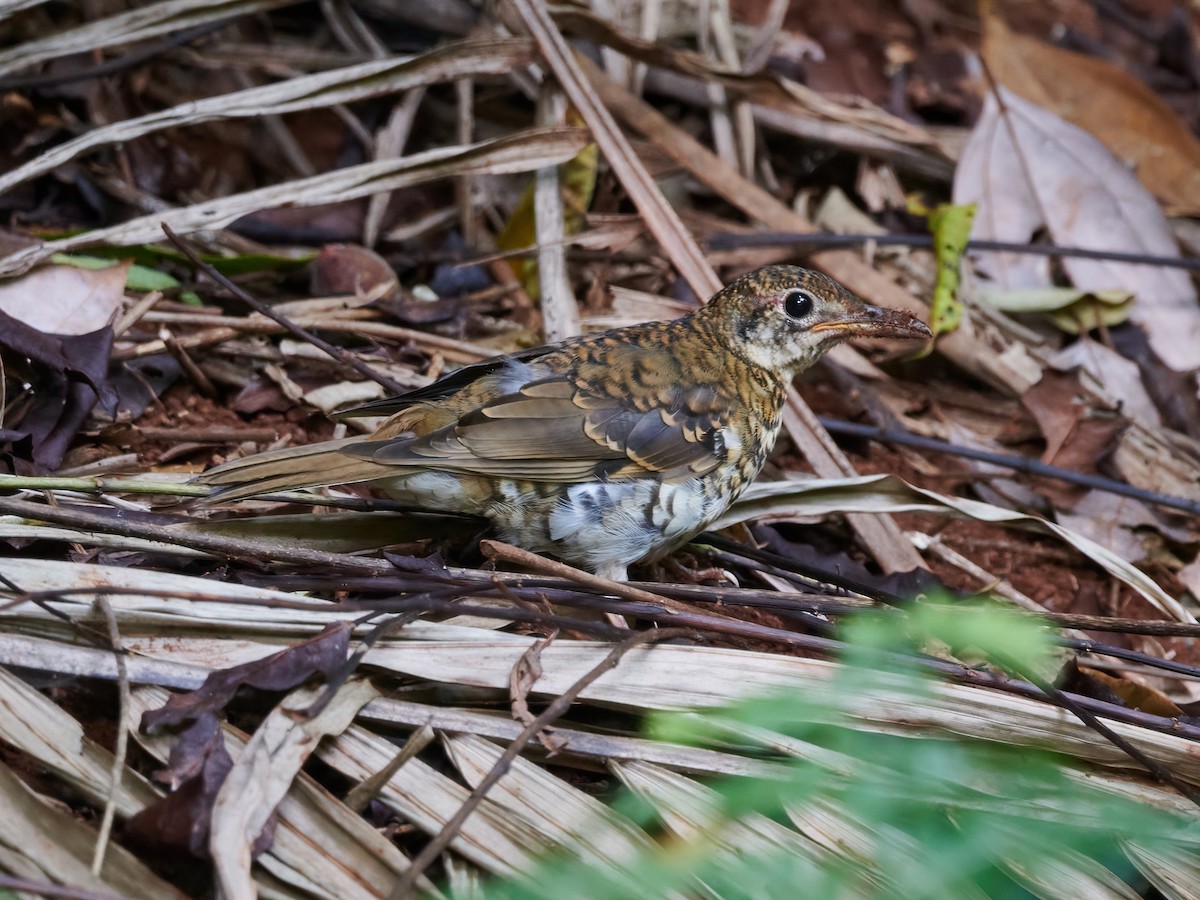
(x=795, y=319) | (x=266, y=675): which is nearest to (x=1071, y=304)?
(x=795, y=319)

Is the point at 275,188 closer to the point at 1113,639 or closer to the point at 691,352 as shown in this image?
the point at 691,352

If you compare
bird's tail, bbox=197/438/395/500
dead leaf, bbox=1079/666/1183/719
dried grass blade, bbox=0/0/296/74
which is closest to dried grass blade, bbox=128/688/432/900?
bird's tail, bbox=197/438/395/500

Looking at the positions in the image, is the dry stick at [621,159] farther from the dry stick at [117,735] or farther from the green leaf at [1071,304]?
the dry stick at [117,735]

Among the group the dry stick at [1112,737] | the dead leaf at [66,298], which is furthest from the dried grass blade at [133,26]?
the dry stick at [1112,737]

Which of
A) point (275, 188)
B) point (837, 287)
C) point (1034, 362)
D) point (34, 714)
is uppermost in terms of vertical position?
point (275, 188)

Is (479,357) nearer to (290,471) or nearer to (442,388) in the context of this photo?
(442,388)

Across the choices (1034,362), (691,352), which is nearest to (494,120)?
(691,352)
